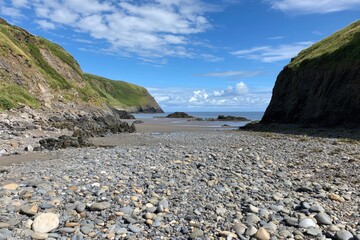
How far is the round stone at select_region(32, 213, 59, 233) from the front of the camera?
687cm

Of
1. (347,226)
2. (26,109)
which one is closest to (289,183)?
(347,226)

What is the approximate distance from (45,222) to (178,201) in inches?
140

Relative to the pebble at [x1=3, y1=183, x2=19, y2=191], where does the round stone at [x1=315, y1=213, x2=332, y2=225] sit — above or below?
below

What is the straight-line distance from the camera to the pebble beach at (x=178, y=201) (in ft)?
23.1

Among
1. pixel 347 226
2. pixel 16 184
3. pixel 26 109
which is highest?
pixel 26 109

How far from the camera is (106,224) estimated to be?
7.30 m

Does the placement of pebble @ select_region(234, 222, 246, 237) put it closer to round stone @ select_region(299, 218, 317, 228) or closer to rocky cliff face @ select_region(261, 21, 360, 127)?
round stone @ select_region(299, 218, 317, 228)

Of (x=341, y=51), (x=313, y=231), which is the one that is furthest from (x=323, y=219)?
(x=341, y=51)

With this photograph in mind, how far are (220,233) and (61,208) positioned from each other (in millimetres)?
4144

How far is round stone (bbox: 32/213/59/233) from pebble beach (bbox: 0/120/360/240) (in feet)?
0.07

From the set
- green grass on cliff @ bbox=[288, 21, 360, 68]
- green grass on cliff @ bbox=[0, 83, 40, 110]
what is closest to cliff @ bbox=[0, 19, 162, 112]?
green grass on cliff @ bbox=[0, 83, 40, 110]

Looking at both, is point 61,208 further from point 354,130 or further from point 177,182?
point 354,130

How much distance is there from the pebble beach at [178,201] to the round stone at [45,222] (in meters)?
0.02

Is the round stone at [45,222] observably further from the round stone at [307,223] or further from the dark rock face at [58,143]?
the dark rock face at [58,143]
